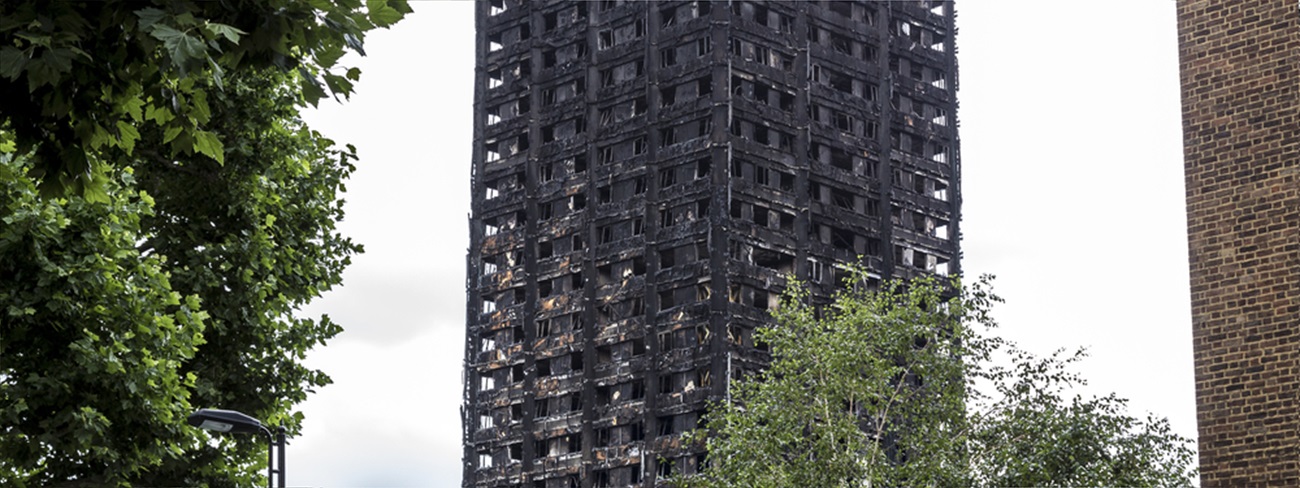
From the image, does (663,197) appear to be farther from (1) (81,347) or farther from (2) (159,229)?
(1) (81,347)

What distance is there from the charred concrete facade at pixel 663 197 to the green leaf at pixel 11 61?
117 meters

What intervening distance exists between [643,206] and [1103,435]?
9543cm

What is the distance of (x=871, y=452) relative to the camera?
43.8 metres

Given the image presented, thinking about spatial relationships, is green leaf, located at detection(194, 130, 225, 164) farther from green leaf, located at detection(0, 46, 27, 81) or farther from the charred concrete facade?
the charred concrete facade

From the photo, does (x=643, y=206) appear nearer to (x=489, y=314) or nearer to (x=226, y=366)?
(x=489, y=314)

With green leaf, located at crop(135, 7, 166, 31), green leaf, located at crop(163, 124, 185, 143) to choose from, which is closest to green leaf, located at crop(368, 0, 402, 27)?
green leaf, located at crop(135, 7, 166, 31)

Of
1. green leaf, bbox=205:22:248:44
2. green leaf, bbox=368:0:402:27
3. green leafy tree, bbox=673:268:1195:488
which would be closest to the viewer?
green leaf, bbox=205:22:248:44

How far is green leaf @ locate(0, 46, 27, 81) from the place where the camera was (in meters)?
10.5

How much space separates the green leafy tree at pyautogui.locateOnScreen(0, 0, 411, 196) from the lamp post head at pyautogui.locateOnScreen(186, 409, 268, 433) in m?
14.1

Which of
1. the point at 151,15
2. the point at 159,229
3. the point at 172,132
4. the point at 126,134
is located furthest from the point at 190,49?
the point at 159,229

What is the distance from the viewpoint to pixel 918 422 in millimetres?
44781

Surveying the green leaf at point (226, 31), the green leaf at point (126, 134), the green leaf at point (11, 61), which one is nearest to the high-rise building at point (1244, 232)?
the green leaf at point (126, 134)

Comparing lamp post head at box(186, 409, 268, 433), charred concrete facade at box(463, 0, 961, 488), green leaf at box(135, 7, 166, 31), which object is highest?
charred concrete facade at box(463, 0, 961, 488)

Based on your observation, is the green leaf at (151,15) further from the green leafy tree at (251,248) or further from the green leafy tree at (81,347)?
the green leafy tree at (251,248)
